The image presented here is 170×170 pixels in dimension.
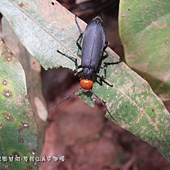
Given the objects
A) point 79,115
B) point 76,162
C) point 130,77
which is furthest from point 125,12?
point 76,162

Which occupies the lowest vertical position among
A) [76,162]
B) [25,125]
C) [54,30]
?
[76,162]

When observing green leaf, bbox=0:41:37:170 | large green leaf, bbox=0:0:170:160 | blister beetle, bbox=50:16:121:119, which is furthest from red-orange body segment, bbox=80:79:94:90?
green leaf, bbox=0:41:37:170

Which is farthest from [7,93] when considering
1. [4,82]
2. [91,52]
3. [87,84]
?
[91,52]

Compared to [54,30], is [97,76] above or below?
below

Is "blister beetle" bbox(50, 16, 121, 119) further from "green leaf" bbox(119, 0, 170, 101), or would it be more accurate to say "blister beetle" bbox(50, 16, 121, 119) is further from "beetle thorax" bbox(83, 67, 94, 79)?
"green leaf" bbox(119, 0, 170, 101)

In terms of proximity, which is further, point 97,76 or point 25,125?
point 97,76

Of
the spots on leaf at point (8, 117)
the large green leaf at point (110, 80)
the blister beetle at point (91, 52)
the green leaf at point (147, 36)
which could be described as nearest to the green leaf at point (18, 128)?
the spots on leaf at point (8, 117)

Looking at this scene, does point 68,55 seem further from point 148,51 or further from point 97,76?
point 148,51

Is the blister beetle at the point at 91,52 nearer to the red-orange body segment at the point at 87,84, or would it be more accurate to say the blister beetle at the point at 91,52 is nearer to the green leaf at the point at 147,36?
the red-orange body segment at the point at 87,84
